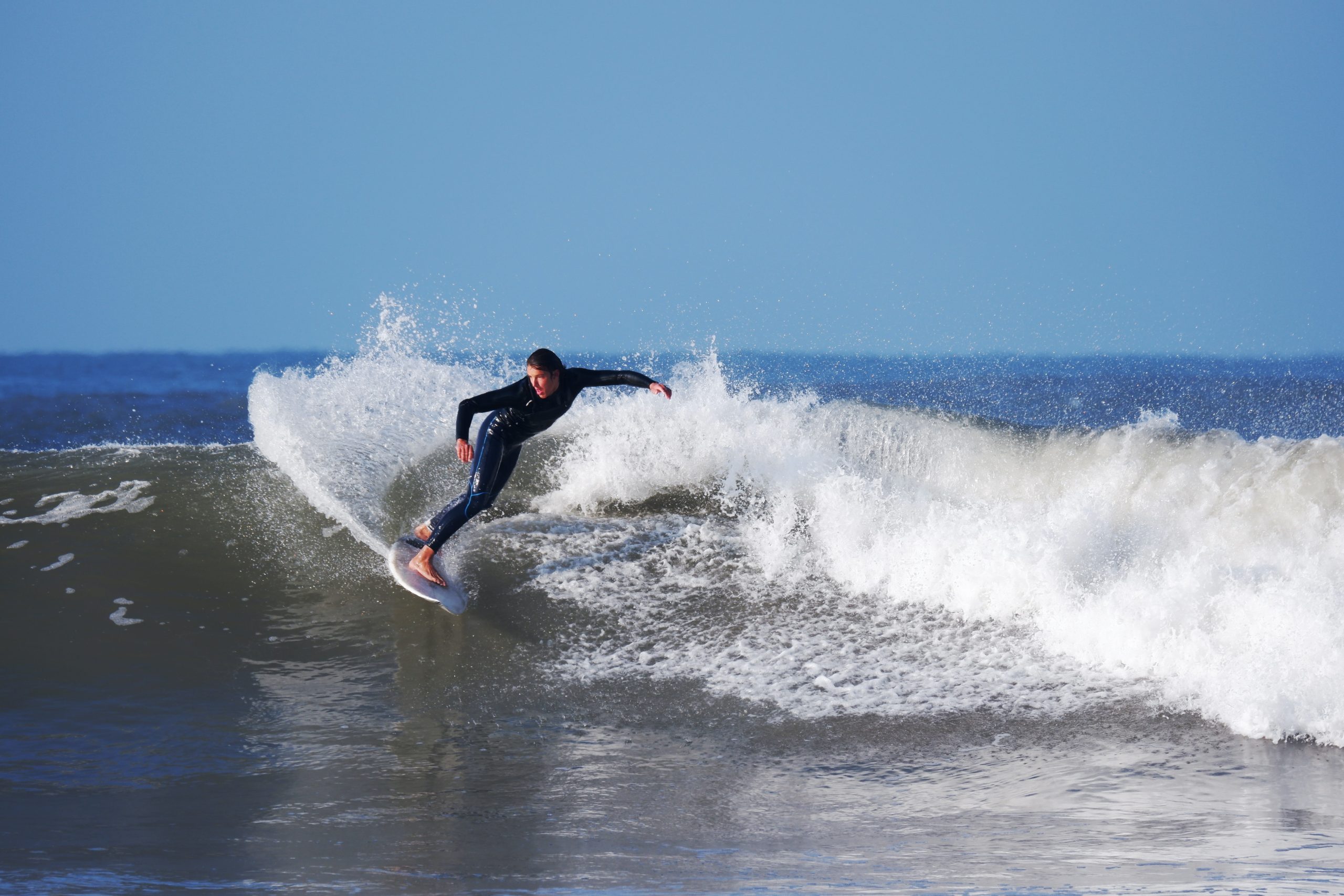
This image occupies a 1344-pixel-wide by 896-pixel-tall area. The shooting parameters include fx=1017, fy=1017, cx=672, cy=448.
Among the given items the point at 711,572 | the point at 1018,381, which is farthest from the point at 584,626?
the point at 1018,381

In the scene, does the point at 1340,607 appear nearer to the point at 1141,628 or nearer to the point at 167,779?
the point at 1141,628

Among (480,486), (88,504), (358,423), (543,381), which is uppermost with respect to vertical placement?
(543,381)

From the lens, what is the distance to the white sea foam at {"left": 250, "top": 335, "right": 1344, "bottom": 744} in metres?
4.82

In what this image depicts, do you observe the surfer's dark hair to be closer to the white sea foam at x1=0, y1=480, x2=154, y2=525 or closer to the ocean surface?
the ocean surface

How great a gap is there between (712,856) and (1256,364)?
35676mm

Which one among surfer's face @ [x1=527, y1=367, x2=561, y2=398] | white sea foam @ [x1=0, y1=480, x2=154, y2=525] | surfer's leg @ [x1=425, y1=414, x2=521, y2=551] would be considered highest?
surfer's face @ [x1=527, y1=367, x2=561, y2=398]

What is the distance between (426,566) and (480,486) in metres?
0.59

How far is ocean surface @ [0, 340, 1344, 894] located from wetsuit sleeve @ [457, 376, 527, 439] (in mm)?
1165

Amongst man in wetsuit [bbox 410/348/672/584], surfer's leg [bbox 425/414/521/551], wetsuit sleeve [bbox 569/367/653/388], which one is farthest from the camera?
surfer's leg [bbox 425/414/521/551]

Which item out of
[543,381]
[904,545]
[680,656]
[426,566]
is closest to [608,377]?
[543,381]

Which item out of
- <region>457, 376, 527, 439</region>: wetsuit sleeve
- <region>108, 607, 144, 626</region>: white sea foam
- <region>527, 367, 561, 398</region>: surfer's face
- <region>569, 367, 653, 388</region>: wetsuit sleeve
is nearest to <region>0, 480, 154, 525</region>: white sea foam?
<region>108, 607, 144, 626</region>: white sea foam

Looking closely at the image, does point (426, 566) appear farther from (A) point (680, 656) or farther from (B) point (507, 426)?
(A) point (680, 656)

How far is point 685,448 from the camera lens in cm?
837

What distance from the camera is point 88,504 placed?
8055 millimetres
